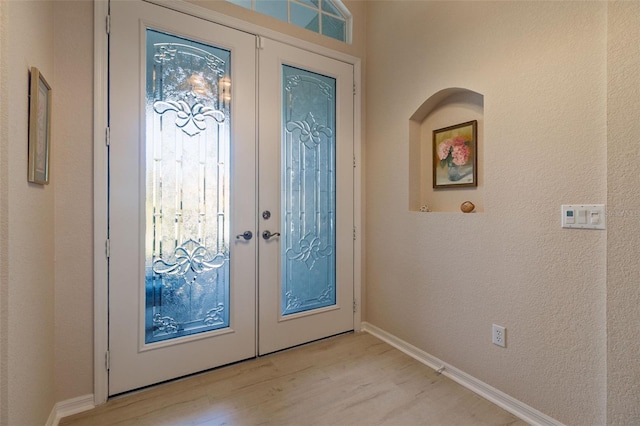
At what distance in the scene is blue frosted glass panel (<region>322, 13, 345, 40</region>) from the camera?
2639 millimetres

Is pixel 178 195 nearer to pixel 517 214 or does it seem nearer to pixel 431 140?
pixel 431 140

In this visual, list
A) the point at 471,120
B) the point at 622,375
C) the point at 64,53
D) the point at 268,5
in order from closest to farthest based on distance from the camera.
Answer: the point at 622,375 → the point at 64,53 → the point at 471,120 → the point at 268,5

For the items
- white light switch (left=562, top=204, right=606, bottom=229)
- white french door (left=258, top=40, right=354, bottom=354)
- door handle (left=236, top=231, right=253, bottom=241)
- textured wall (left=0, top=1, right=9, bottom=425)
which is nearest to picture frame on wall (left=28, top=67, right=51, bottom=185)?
textured wall (left=0, top=1, right=9, bottom=425)

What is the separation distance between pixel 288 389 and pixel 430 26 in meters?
2.69

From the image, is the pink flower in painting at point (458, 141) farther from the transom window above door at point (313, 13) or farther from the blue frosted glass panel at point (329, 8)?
the blue frosted glass panel at point (329, 8)

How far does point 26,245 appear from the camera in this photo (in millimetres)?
1243

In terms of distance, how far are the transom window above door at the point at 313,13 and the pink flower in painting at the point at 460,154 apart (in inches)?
58.0

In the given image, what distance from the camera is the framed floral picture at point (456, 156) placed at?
2.03 m

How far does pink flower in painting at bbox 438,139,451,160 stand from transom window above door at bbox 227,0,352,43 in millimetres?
1364

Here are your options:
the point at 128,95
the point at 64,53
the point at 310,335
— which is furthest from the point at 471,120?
the point at 64,53

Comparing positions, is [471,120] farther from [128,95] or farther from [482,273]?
[128,95]

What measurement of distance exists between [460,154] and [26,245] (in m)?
2.43

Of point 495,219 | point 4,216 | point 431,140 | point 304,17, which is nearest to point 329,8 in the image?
point 304,17

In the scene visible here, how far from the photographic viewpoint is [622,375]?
1.30 m
